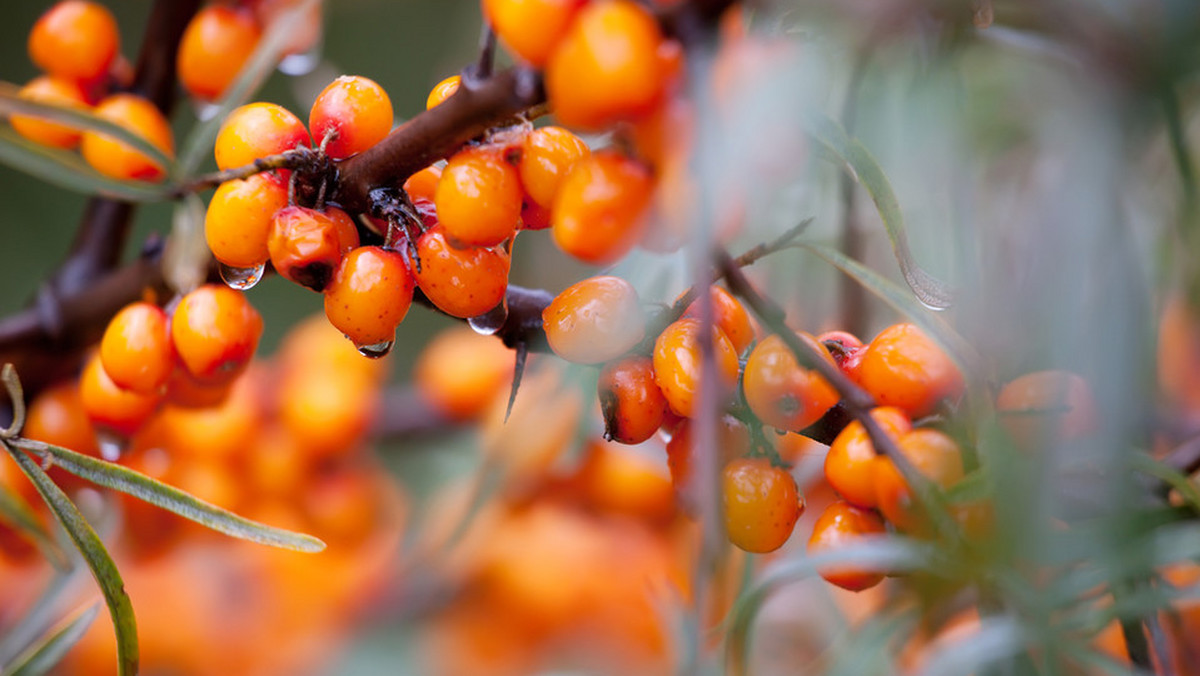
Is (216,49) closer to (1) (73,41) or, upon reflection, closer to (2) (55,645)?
(1) (73,41)

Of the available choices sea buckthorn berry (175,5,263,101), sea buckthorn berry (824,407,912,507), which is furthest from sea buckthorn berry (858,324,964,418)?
sea buckthorn berry (175,5,263,101)

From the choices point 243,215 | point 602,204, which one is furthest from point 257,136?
point 602,204

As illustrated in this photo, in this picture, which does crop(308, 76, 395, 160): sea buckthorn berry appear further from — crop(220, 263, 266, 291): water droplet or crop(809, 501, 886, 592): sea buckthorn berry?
crop(809, 501, 886, 592): sea buckthorn berry

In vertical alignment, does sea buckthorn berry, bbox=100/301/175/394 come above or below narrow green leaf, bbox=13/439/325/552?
above

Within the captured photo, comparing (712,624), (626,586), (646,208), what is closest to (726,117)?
(646,208)

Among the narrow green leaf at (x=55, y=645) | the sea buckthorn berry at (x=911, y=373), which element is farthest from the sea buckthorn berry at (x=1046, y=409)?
the narrow green leaf at (x=55, y=645)

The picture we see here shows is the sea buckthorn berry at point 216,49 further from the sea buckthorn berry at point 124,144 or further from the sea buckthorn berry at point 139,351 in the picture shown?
the sea buckthorn berry at point 139,351
